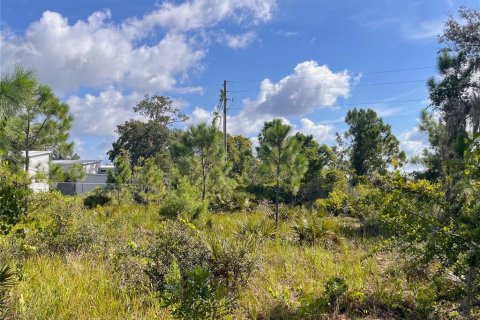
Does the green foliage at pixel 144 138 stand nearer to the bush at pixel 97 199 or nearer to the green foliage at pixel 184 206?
the bush at pixel 97 199

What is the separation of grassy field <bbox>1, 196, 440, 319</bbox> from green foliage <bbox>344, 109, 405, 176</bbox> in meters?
21.8

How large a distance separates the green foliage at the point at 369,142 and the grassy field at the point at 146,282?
21783 millimetres

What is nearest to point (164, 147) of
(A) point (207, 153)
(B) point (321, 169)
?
(B) point (321, 169)

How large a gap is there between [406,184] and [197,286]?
2.47 metres

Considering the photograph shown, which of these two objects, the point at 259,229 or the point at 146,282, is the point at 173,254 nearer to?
the point at 146,282

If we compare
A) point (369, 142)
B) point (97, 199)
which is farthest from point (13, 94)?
point (369, 142)

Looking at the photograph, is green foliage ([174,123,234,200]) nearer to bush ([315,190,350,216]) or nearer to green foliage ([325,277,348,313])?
bush ([315,190,350,216])

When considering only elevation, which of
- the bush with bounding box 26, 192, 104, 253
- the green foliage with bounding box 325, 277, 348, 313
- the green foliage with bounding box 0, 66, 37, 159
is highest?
the green foliage with bounding box 0, 66, 37, 159

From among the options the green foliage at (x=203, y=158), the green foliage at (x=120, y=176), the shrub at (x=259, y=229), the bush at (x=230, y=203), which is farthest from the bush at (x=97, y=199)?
the shrub at (x=259, y=229)

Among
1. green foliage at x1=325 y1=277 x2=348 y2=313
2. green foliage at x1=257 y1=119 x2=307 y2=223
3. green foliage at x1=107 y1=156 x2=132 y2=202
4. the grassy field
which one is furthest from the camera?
green foliage at x1=107 y1=156 x2=132 y2=202

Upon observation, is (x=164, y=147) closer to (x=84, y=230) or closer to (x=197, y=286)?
(x=84, y=230)

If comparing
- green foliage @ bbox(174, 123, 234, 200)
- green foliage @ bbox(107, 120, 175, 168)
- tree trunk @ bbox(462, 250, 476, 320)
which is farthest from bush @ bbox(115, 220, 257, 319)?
green foliage @ bbox(107, 120, 175, 168)

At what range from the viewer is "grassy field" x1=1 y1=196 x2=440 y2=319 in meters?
4.31

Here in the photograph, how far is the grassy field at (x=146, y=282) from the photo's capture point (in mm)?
4312
